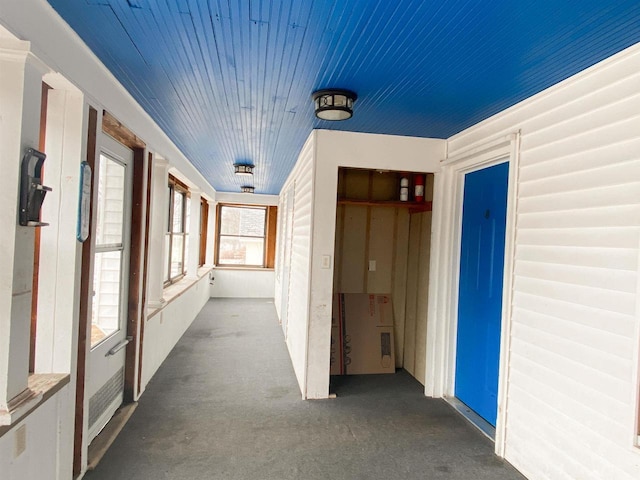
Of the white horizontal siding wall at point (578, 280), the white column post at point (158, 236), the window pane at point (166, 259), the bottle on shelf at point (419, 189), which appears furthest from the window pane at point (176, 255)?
the white horizontal siding wall at point (578, 280)

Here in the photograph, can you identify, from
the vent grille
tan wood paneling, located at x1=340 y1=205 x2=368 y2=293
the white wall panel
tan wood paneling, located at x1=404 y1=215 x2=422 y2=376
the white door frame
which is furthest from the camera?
the white wall panel

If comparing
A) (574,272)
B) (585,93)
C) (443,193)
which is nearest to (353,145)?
(443,193)

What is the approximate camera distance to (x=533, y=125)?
2.39m

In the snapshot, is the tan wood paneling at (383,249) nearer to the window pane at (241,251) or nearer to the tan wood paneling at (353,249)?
the tan wood paneling at (353,249)

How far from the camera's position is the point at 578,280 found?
202 centimetres

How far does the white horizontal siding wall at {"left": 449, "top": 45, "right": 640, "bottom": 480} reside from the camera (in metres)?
1.77

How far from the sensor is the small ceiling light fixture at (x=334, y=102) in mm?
2360

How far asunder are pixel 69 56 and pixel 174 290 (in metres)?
3.66

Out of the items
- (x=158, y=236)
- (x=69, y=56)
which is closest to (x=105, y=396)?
(x=158, y=236)

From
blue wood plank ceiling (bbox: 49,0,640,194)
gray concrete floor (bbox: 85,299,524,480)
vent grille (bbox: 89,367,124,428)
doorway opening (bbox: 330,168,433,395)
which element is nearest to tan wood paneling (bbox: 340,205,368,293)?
doorway opening (bbox: 330,168,433,395)

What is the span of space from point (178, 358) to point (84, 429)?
2.13 meters

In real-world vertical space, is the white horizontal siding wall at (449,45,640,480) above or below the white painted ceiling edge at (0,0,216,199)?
below

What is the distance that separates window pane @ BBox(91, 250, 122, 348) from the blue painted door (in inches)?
113

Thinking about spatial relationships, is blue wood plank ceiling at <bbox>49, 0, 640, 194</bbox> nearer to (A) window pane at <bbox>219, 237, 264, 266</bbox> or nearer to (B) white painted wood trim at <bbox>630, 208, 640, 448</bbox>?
(B) white painted wood trim at <bbox>630, 208, 640, 448</bbox>
